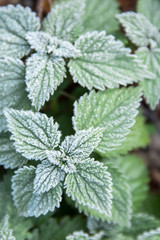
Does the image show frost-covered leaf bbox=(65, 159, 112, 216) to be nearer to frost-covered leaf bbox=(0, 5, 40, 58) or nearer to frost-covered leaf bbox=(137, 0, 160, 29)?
frost-covered leaf bbox=(0, 5, 40, 58)

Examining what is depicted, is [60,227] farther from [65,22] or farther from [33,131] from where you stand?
[65,22]

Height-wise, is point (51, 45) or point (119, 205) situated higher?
point (51, 45)

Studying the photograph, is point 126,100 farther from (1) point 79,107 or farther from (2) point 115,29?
(2) point 115,29

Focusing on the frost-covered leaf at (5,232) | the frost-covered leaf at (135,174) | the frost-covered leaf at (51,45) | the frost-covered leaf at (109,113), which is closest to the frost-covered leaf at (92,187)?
the frost-covered leaf at (109,113)

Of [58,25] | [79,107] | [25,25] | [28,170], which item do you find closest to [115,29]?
[58,25]

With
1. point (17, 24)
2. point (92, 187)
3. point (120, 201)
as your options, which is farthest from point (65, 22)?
point (120, 201)

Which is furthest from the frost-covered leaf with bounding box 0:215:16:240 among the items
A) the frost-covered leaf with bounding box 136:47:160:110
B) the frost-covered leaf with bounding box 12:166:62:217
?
the frost-covered leaf with bounding box 136:47:160:110

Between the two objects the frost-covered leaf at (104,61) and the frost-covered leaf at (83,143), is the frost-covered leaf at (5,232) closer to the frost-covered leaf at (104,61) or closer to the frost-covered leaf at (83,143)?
the frost-covered leaf at (83,143)
